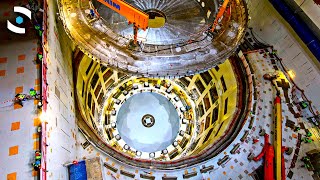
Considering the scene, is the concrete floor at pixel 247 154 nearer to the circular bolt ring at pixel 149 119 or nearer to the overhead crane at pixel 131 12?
the overhead crane at pixel 131 12

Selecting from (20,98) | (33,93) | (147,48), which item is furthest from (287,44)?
(20,98)

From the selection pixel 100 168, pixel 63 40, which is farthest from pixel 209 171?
pixel 63 40

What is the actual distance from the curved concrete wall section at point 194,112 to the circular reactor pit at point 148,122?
0.84 m

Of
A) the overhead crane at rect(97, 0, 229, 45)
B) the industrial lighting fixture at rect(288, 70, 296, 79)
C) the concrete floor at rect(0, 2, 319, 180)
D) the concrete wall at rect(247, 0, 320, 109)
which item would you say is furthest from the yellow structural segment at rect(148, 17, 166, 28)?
the industrial lighting fixture at rect(288, 70, 296, 79)

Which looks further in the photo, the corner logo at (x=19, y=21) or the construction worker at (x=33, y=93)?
the corner logo at (x=19, y=21)

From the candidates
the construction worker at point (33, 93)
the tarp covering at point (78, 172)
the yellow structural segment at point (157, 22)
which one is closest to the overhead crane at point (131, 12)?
the yellow structural segment at point (157, 22)

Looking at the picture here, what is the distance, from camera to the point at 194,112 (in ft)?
91.4

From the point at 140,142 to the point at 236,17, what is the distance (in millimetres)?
13242

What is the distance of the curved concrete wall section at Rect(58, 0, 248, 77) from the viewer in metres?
18.2

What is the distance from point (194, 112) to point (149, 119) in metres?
4.64

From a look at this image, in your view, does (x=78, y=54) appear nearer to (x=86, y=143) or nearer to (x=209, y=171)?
(x=86, y=143)

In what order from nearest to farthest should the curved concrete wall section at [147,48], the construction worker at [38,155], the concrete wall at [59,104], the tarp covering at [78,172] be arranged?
the construction worker at [38,155] < the concrete wall at [59,104] < the tarp covering at [78,172] < the curved concrete wall section at [147,48]

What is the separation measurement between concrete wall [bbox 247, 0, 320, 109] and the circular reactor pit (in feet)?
35.8

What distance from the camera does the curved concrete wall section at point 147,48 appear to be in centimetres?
1817
